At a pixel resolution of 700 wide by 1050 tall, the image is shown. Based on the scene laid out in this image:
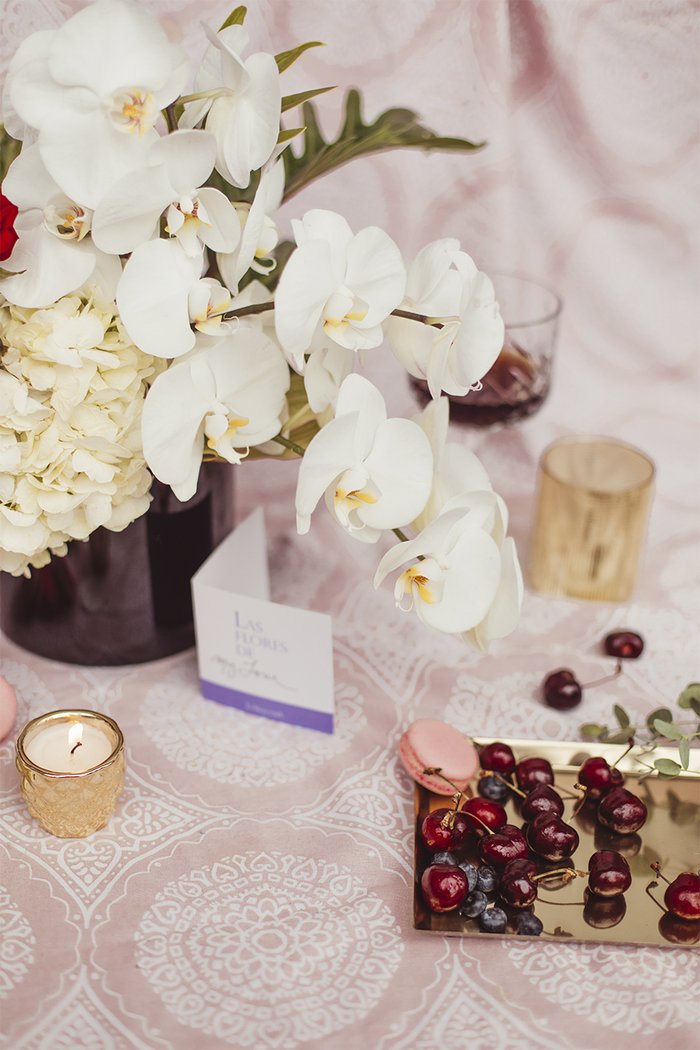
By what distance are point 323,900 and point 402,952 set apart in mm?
70

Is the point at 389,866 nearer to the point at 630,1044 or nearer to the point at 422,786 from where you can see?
the point at 422,786

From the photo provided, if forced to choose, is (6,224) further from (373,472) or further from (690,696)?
(690,696)

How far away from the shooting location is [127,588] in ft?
3.07

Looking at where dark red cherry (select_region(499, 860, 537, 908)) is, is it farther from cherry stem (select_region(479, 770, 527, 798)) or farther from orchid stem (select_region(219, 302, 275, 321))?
orchid stem (select_region(219, 302, 275, 321))

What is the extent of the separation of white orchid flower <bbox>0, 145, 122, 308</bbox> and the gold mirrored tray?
0.45 m

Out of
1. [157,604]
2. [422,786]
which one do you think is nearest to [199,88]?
[157,604]

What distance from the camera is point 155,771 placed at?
0.91m

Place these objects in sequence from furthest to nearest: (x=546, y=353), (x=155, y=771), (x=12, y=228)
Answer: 1. (x=546, y=353)
2. (x=155, y=771)
3. (x=12, y=228)

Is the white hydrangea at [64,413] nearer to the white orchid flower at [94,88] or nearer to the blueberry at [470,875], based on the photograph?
the white orchid flower at [94,88]

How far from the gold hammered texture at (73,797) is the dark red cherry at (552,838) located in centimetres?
30

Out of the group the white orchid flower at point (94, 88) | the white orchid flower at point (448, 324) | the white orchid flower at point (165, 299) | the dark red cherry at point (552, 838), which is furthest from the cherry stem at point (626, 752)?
the white orchid flower at point (94, 88)

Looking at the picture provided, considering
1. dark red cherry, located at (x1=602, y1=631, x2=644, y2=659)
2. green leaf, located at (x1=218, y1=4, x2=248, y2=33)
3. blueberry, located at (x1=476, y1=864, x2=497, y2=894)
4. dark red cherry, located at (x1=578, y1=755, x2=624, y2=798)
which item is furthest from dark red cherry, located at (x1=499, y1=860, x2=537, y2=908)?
green leaf, located at (x1=218, y1=4, x2=248, y2=33)

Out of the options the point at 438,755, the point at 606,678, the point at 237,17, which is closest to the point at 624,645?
the point at 606,678

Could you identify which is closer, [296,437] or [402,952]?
[402,952]
